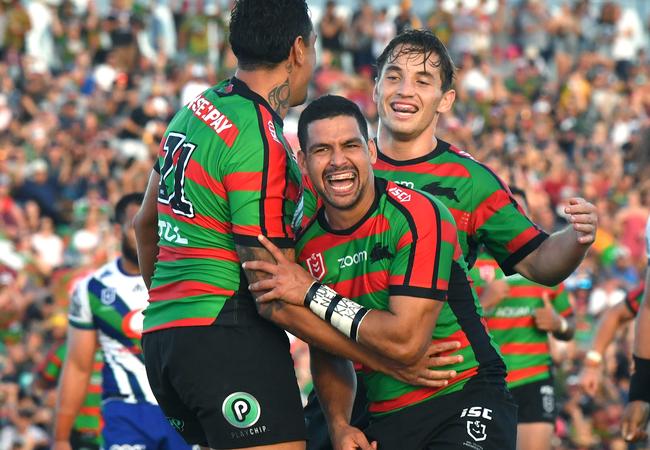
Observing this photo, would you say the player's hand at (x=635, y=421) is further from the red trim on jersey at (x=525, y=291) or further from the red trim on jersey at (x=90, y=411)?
the red trim on jersey at (x=90, y=411)

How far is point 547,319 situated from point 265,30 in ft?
16.1

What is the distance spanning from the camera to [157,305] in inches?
224

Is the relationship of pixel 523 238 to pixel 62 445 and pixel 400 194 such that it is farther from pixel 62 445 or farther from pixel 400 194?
pixel 62 445

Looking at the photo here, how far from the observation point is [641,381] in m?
7.12

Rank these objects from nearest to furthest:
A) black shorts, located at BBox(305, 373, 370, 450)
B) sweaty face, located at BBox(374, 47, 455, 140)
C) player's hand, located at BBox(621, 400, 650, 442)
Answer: black shorts, located at BBox(305, 373, 370, 450)
sweaty face, located at BBox(374, 47, 455, 140)
player's hand, located at BBox(621, 400, 650, 442)

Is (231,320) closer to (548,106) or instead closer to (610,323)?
(610,323)

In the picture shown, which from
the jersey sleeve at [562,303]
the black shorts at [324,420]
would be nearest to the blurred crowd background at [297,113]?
the jersey sleeve at [562,303]

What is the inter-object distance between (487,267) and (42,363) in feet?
19.1

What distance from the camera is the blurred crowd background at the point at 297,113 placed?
596 inches

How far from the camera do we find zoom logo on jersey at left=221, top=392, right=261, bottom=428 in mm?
5426

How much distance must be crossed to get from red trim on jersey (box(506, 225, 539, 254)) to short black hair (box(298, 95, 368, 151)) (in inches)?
42.6

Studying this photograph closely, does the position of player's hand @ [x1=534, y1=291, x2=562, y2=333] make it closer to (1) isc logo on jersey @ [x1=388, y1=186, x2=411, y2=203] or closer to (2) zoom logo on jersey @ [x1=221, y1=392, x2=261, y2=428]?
(1) isc logo on jersey @ [x1=388, y1=186, x2=411, y2=203]

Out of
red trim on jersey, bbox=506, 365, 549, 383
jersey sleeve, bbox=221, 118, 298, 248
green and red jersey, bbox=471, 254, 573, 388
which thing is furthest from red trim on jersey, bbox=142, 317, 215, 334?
red trim on jersey, bbox=506, 365, 549, 383

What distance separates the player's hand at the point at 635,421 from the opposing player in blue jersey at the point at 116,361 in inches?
118
